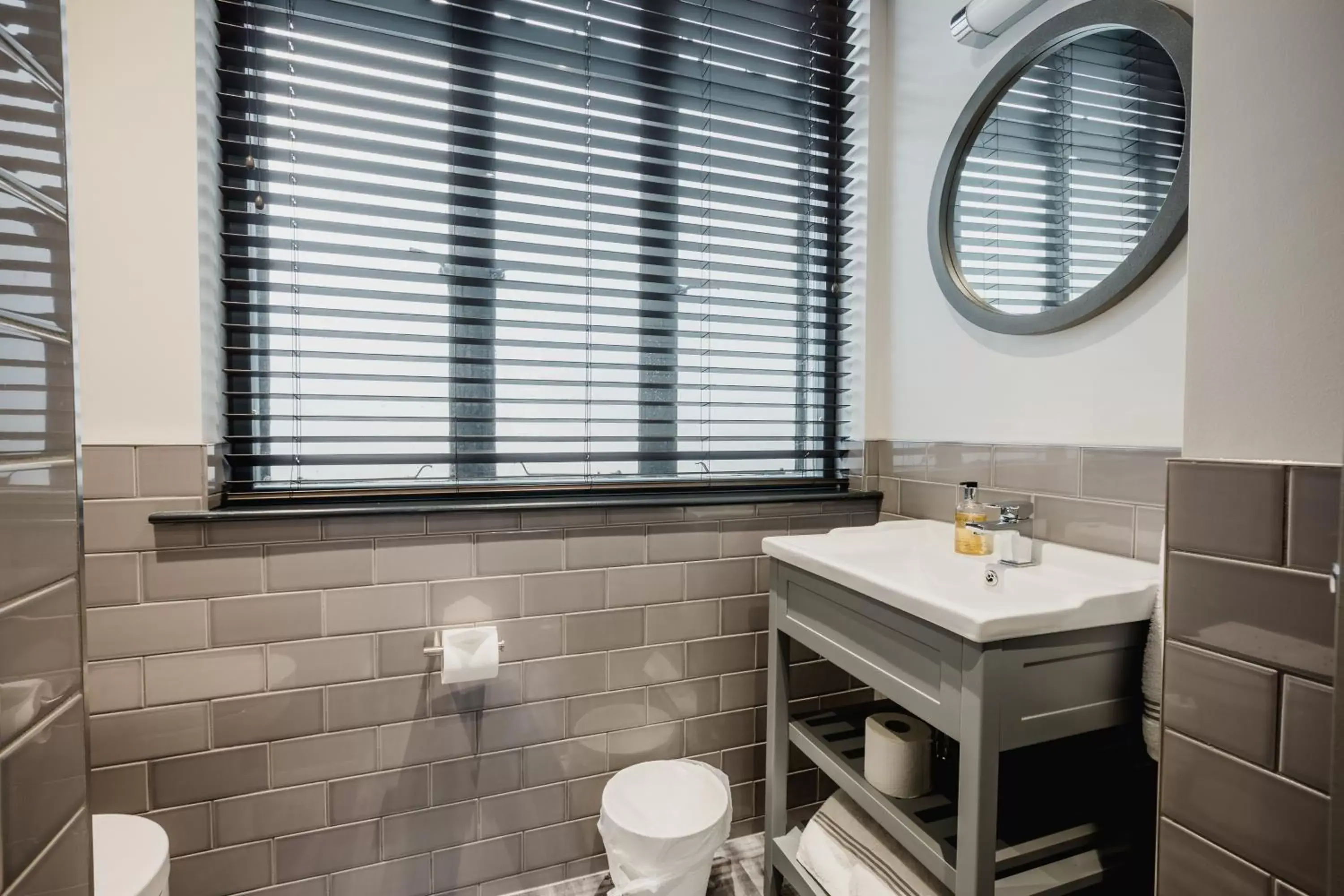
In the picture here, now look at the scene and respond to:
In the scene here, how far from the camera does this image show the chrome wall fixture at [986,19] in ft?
4.17

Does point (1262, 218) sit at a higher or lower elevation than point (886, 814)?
higher

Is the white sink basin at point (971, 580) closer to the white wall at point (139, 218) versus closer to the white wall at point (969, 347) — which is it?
the white wall at point (969, 347)

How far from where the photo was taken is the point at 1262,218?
0.61m

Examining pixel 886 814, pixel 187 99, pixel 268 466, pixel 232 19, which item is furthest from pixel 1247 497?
pixel 232 19

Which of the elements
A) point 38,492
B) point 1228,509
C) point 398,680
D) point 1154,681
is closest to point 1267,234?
point 1228,509

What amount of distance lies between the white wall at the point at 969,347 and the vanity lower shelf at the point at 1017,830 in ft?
2.19

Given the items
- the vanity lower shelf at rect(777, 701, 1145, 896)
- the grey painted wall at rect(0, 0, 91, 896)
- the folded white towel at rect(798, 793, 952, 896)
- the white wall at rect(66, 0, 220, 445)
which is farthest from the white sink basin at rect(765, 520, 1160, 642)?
the white wall at rect(66, 0, 220, 445)

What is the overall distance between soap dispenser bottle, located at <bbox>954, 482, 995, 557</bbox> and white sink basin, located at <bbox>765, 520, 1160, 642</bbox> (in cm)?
2

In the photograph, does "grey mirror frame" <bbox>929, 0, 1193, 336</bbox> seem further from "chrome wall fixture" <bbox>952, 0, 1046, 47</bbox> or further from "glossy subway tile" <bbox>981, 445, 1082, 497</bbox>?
"glossy subway tile" <bbox>981, 445, 1082, 497</bbox>

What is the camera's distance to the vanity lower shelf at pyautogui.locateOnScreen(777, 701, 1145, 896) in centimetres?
94

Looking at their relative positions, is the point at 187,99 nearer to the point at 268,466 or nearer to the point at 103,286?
the point at 103,286

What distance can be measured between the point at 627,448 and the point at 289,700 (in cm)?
93

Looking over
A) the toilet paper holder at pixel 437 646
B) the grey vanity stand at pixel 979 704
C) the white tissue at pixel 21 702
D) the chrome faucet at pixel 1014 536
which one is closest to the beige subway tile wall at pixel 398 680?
the toilet paper holder at pixel 437 646

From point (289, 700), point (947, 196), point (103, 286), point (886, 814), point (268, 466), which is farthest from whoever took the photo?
point (947, 196)
